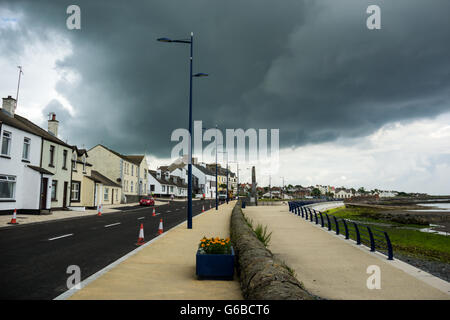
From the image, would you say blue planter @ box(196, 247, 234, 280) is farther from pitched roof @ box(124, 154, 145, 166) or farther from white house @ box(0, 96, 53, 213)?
pitched roof @ box(124, 154, 145, 166)

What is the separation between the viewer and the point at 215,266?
6695mm

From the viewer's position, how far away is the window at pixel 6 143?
72.7ft

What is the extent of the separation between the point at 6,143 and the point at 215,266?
76.9ft

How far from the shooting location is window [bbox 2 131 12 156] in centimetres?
2215

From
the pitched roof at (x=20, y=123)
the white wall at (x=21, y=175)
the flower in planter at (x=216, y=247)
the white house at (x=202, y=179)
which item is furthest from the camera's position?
the white house at (x=202, y=179)

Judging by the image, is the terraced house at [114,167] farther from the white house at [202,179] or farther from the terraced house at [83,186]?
the white house at [202,179]

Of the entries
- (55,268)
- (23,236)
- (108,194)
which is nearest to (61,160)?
(108,194)

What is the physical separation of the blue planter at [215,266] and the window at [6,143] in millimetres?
22731

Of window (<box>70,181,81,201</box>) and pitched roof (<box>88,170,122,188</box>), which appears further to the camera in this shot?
pitched roof (<box>88,170,122,188</box>)

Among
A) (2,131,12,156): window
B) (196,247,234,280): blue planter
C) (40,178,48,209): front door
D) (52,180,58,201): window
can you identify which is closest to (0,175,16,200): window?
(2,131,12,156): window

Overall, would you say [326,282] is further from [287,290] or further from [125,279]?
[125,279]

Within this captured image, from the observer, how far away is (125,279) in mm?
6473

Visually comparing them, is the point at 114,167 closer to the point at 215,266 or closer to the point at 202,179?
the point at 215,266

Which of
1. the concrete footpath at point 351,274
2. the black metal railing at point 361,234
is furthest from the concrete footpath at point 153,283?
the black metal railing at point 361,234
